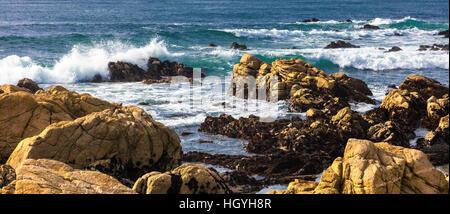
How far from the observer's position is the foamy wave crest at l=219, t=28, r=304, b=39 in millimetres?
45844

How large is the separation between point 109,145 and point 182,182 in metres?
3.05

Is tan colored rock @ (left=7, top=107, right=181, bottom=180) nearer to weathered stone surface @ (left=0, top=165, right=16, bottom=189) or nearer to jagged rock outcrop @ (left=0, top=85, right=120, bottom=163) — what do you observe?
jagged rock outcrop @ (left=0, top=85, right=120, bottom=163)

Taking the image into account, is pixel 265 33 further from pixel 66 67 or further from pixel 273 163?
pixel 273 163

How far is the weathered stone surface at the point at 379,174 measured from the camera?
7676mm

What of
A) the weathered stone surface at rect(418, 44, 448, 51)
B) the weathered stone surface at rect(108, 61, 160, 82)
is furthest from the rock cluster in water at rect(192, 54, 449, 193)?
the weathered stone surface at rect(418, 44, 448, 51)

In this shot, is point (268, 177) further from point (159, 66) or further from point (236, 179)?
point (159, 66)

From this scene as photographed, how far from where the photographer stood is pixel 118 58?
28.8 metres

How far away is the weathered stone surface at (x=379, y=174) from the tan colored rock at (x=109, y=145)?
3.93 meters

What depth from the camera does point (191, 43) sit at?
39875mm

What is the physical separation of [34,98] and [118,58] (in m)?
17.4

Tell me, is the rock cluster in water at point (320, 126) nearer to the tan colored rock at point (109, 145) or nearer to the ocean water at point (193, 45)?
the ocean water at point (193, 45)

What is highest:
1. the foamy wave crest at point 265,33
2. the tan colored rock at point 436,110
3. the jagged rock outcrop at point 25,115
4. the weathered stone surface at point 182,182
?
the foamy wave crest at point 265,33

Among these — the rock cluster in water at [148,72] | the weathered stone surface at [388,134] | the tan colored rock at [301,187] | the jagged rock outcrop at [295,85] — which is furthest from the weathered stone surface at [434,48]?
the tan colored rock at [301,187]

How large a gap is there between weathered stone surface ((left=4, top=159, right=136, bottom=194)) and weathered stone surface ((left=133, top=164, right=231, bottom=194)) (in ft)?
2.26
